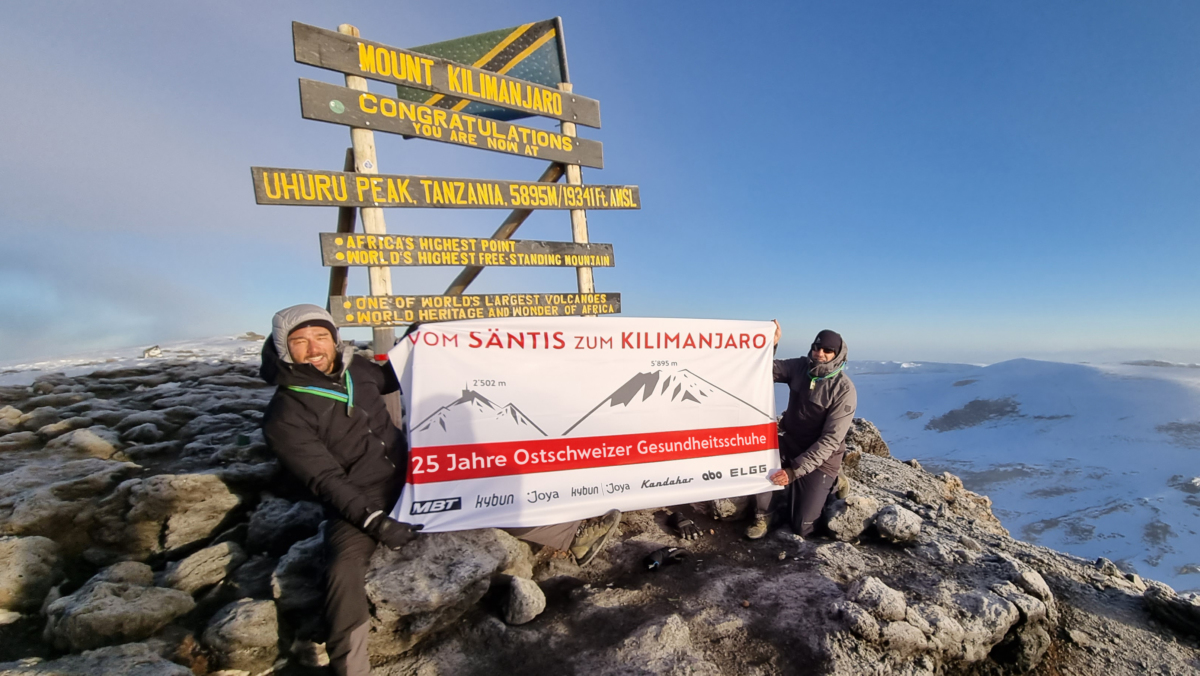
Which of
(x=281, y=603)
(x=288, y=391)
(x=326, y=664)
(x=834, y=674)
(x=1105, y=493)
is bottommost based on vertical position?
(x=1105, y=493)

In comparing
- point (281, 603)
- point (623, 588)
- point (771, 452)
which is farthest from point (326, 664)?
point (771, 452)

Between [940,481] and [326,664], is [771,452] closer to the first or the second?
[326,664]

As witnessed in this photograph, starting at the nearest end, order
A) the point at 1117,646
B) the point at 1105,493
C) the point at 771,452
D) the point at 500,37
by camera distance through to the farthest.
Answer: the point at 1117,646, the point at 771,452, the point at 500,37, the point at 1105,493

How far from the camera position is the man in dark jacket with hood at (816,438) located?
4.93m

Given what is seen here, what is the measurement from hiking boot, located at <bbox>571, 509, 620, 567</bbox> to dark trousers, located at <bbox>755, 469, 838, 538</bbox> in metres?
1.78

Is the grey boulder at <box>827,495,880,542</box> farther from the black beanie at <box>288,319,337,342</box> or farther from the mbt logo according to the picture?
the black beanie at <box>288,319,337,342</box>

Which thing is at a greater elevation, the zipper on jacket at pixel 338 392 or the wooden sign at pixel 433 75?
the wooden sign at pixel 433 75

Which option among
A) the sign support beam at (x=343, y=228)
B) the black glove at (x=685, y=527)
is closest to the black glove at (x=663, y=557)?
the black glove at (x=685, y=527)

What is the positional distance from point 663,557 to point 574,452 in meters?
1.32

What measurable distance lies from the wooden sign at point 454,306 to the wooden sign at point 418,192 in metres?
1.11

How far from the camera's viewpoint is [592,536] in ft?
14.4

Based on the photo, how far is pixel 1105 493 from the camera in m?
44.5

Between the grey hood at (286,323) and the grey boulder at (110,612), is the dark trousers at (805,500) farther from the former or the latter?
the grey boulder at (110,612)

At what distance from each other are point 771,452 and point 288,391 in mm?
4693
